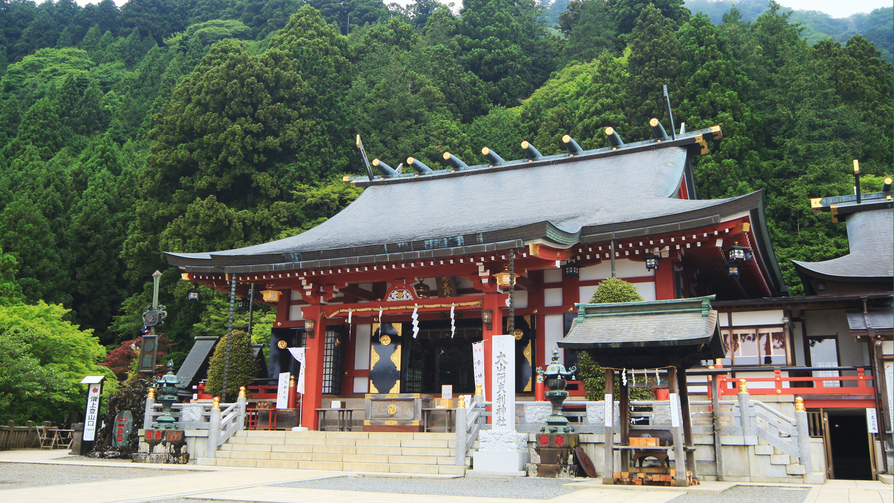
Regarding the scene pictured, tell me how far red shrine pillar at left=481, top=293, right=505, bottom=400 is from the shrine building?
0.03m

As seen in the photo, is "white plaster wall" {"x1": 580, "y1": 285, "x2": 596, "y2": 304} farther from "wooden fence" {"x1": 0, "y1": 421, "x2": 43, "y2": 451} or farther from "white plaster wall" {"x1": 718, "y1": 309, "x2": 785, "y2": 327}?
"wooden fence" {"x1": 0, "y1": 421, "x2": 43, "y2": 451}

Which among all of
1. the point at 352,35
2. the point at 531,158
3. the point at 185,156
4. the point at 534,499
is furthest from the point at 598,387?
the point at 352,35

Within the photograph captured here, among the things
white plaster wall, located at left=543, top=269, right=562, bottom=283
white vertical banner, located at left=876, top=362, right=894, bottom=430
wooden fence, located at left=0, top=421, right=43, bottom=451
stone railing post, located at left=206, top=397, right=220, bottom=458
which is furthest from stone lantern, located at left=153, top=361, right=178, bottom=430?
white vertical banner, located at left=876, top=362, right=894, bottom=430

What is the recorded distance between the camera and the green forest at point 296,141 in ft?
88.3

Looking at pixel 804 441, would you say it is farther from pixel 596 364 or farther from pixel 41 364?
pixel 41 364

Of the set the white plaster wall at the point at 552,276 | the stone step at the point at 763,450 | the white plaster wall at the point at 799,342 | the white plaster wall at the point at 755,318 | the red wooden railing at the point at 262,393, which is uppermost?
the white plaster wall at the point at 552,276

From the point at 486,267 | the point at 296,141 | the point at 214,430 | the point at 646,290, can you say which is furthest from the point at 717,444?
the point at 296,141

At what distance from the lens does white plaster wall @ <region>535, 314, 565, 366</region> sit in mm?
14734

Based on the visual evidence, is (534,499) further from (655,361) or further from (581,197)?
(581,197)

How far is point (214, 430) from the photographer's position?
44.1ft

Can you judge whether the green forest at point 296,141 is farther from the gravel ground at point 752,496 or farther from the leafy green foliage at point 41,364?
the gravel ground at point 752,496

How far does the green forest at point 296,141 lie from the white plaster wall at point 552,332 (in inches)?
536

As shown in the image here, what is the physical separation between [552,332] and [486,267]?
2235 millimetres

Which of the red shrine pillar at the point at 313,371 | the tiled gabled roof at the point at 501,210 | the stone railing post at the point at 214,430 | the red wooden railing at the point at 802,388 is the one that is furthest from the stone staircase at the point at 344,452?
the red wooden railing at the point at 802,388
